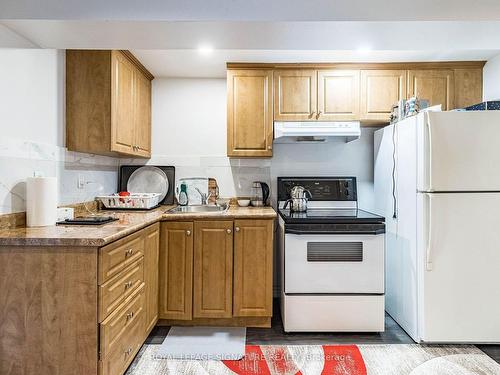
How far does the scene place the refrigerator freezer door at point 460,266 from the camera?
2.24 metres

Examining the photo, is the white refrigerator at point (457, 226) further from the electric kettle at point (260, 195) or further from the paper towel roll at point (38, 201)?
the paper towel roll at point (38, 201)

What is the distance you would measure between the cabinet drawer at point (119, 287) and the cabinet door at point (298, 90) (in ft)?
5.99

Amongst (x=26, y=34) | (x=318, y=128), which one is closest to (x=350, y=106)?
(x=318, y=128)

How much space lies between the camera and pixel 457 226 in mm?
2250

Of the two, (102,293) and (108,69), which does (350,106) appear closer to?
(108,69)

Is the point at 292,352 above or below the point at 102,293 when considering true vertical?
below

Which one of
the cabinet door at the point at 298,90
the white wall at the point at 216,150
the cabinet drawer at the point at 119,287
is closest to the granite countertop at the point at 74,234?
the cabinet drawer at the point at 119,287

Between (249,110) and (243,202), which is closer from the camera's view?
(249,110)

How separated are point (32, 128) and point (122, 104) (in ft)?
2.30

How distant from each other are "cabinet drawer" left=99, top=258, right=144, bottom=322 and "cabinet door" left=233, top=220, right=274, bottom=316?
0.75 metres

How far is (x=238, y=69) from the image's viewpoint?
295cm

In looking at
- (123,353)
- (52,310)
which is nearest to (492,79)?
(123,353)

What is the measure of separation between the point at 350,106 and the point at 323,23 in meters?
1.33

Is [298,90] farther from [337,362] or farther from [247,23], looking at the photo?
[337,362]
